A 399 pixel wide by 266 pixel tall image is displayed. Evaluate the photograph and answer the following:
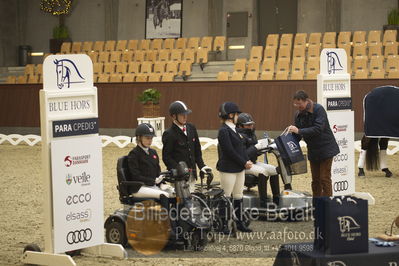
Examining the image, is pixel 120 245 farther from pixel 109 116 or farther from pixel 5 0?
pixel 5 0

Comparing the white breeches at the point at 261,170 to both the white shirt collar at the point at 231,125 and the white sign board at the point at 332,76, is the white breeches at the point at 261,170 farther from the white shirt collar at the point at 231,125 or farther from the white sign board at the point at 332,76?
the white sign board at the point at 332,76

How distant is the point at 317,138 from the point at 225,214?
1591 millimetres

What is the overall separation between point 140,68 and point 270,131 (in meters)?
6.15

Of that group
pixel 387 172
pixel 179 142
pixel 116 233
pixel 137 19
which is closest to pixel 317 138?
pixel 179 142

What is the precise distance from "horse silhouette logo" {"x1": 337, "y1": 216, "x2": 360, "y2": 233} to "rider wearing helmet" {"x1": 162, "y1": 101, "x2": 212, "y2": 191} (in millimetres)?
2850

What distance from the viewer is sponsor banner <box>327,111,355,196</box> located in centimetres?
1052

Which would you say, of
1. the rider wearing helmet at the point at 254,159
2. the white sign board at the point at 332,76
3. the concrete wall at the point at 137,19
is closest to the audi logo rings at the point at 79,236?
the rider wearing helmet at the point at 254,159

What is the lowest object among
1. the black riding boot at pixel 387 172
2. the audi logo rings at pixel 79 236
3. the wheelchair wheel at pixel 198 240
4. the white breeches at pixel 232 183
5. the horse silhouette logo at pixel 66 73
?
the black riding boot at pixel 387 172

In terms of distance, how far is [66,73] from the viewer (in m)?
7.74

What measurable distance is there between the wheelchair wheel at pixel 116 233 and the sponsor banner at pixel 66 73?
156 cm

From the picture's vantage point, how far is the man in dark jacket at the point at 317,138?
9500 mm

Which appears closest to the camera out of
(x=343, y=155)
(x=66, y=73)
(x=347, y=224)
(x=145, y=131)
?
(x=347, y=224)

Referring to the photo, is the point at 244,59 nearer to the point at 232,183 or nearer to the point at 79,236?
the point at 232,183

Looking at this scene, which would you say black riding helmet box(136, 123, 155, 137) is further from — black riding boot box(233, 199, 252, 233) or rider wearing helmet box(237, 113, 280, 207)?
rider wearing helmet box(237, 113, 280, 207)
